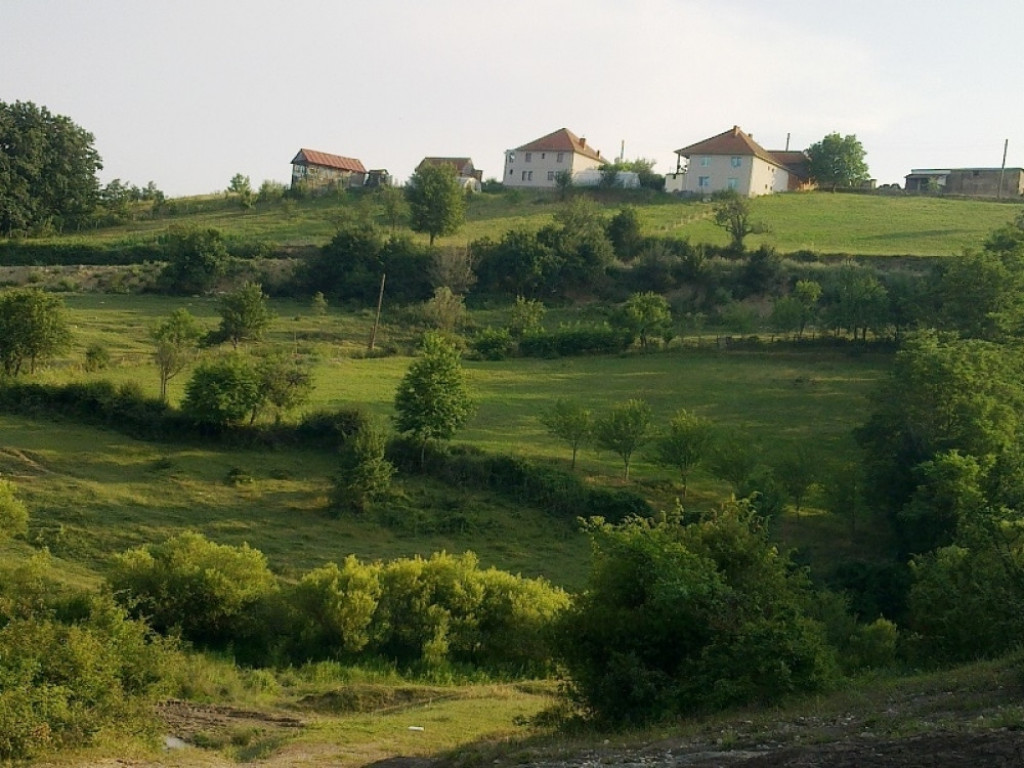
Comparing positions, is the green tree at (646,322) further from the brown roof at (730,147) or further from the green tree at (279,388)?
the brown roof at (730,147)

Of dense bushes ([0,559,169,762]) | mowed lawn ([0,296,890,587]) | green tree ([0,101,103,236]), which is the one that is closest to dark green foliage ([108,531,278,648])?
mowed lawn ([0,296,890,587])

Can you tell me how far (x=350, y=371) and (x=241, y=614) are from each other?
28.6 m

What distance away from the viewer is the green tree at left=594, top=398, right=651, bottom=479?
43.2 m

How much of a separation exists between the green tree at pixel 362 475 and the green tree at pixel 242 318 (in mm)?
20407

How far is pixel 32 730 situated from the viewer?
1805 cm

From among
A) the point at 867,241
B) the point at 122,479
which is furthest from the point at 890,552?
the point at 867,241

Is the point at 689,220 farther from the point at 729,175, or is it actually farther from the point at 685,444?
the point at 685,444

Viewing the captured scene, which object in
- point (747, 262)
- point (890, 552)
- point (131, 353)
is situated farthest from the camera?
point (747, 262)

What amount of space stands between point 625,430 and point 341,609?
59.4 feet

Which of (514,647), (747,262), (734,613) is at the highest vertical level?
(747,262)

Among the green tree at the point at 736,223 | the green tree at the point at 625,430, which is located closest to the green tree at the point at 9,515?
the green tree at the point at 625,430

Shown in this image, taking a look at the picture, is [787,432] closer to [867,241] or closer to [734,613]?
[734,613]

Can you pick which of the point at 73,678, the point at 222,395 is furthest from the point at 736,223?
the point at 73,678

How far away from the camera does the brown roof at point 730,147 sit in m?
102
